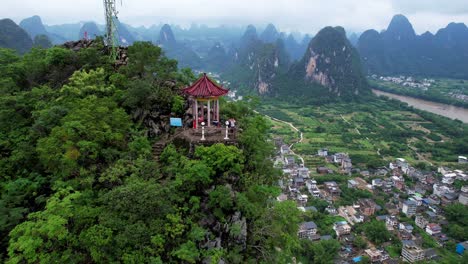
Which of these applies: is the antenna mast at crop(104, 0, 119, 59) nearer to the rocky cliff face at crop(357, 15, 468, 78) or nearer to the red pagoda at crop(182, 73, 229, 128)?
the red pagoda at crop(182, 73, 229, 128)

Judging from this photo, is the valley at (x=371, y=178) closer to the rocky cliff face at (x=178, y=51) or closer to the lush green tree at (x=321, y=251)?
the lush green tree at (x=321, y=251)

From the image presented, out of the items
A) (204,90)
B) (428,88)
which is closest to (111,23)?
(204,90)

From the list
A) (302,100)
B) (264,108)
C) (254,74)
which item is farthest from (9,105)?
(254,74)

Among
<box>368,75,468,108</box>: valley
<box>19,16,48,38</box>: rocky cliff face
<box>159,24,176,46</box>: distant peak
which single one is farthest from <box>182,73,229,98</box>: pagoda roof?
<box>159,24,176,46</box>: distant peak

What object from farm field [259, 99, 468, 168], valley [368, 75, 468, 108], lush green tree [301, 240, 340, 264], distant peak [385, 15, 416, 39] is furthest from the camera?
distant peak [385, 15, 416, 39]

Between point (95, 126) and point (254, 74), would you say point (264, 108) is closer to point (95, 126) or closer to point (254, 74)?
point (254, 74)

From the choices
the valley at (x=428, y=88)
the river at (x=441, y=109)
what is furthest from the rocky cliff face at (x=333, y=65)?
the river at (x=441, y=109)

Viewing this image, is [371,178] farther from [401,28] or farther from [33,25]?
[401,28]
